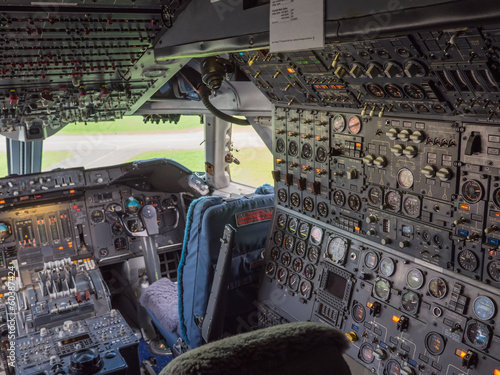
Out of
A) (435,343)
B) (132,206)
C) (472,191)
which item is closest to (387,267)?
(435,343)

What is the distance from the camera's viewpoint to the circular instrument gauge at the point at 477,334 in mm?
2230

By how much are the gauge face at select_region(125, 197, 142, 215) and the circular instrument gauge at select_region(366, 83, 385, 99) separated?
10.9 ft

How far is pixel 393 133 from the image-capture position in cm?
258

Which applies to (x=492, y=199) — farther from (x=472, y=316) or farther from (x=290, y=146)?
(x=290, y=146)

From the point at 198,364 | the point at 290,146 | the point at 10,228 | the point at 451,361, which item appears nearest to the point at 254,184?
the point at 290,146

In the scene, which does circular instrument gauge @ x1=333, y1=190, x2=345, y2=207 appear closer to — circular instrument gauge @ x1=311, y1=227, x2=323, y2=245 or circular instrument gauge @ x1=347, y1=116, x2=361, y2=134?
circular instrument gauge @ x1=311, y1=227, x2=323, y2=245

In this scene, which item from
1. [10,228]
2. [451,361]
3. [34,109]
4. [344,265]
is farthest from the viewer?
[10,228]

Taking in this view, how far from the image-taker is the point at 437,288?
249 cm

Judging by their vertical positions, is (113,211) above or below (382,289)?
below

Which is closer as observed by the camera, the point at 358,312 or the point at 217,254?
the point at 358,312

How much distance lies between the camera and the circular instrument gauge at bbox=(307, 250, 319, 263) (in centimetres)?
326

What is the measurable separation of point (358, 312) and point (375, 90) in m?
1.30

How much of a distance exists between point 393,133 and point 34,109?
2874 millimetres

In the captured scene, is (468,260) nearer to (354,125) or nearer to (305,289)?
(354,125)
